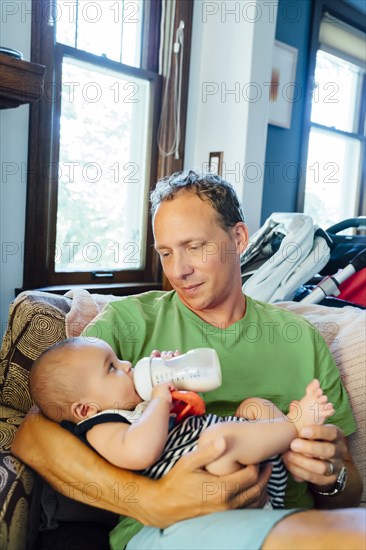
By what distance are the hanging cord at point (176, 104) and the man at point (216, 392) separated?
1.72 m

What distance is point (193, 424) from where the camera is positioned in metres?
1.13

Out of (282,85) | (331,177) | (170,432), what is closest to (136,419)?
(170,432)

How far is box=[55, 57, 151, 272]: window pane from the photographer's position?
280cm

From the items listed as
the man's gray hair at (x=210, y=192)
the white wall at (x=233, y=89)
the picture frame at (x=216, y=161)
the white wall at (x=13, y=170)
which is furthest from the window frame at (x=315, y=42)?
the man's gray hair at (x=210, y=192)

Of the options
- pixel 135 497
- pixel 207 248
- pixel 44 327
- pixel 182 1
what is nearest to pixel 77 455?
pixel 135 497

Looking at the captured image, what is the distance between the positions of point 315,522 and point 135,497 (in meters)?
0.32

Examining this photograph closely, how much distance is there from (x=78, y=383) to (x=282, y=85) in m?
3.28

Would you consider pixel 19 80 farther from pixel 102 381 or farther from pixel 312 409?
pixel 312 409

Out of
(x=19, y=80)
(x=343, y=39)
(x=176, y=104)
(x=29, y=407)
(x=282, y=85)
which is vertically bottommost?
(x=29, y=407)

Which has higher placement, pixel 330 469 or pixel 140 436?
pixel 140 436

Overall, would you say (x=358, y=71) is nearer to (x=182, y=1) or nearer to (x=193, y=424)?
(x=182, y=1)

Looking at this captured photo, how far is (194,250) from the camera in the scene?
4.69ft

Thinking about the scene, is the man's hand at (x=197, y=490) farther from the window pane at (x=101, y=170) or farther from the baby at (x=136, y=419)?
the window pane at (x=101, y=170)

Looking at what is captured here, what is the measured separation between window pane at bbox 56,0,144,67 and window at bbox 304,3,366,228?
5.55ft
